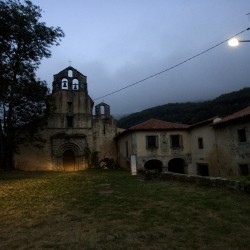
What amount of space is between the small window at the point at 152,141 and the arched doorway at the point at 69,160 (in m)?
8.93

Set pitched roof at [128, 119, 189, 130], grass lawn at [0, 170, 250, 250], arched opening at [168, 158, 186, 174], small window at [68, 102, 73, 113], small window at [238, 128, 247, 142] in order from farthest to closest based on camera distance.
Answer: small window at [68, 102, 73, 113] < arched opening at [168, 158, 186, 174] < pitched roof at [128, 119, 189, 130] < small window at [238, 128, 247, 142] < grass lawn at [0, 170, 250, 250]

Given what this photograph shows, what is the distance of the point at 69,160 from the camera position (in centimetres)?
3162

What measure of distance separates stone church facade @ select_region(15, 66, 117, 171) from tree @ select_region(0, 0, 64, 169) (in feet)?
13.2

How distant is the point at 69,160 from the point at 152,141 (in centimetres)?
972

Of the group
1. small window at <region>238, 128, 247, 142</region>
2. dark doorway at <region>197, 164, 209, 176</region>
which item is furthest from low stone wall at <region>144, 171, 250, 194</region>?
dark doorway at <region>197, 164, 209, 176</region>

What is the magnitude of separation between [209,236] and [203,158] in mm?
20914

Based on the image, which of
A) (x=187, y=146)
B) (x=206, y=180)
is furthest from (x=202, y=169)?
(x=206, y=180)

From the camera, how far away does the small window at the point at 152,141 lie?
2756cm

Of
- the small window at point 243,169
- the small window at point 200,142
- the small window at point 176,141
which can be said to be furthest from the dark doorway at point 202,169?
the small window at point 243,169

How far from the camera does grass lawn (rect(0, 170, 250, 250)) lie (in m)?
5.15

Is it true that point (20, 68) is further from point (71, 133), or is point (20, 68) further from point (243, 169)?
point (243, 169)

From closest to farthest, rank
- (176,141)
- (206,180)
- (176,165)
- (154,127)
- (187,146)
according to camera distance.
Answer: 1. (206,180)
2. (154,127)
3. (176,141)
4. (187,146)
5. (176,165)

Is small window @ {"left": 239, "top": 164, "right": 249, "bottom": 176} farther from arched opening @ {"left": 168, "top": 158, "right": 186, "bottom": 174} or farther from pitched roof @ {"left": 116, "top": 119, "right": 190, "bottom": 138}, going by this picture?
arched opening @ {"left": 168, "top": 158, "right": 186, "bottom": 174}

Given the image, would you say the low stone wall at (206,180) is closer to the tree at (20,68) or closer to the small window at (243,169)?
the small window at (243,169)
